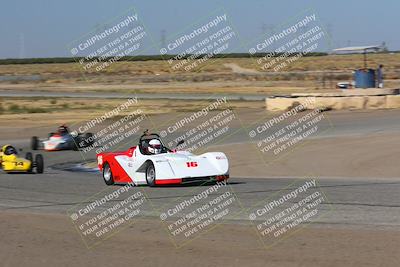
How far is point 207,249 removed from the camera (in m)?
9.19

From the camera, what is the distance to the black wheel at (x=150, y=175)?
1620 centimetres

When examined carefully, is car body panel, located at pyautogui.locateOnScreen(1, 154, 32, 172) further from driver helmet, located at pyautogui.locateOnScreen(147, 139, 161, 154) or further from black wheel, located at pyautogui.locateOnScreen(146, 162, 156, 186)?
black wheel, located at pyautogui.locateOnScreen(146, 162, 156, 186)

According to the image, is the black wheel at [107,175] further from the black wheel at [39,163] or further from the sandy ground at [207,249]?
the sandy ground at [207,249]

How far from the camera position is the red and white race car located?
628 inches

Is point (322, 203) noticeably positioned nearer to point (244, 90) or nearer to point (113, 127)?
point (113, 127)

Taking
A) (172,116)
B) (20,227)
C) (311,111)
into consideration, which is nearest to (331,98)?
(311,111)

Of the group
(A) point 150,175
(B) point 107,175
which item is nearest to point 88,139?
(B) point 107,175

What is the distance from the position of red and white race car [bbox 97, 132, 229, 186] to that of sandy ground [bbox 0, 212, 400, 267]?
517cm

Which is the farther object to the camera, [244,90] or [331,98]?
[244,90]

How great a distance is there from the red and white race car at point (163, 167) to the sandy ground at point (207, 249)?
517cm

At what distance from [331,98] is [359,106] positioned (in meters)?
1.35

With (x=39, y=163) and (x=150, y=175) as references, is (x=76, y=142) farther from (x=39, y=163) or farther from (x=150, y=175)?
(x=150, y=175)

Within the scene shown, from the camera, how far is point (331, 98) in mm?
37906

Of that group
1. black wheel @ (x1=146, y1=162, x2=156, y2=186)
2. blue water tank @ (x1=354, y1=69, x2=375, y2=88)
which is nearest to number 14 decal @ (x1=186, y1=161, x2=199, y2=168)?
black wheel @ (x1=146, y1=162, x2=156, y2=186)
